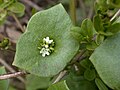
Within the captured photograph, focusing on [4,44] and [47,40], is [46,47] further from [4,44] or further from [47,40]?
[4,44]

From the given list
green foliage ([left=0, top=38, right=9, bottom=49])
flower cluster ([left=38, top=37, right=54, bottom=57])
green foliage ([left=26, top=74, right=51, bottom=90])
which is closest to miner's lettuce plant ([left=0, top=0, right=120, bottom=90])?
flower cluster ([left=38, top=37, right=54, bottom=57])

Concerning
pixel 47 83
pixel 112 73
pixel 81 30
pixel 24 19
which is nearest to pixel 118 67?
pixel 112 73

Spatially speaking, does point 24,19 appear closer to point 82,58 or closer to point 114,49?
point 82,58

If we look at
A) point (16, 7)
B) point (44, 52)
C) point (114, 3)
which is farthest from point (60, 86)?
point (16, 7)

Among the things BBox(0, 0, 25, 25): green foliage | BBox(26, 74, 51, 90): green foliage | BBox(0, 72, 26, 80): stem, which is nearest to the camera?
BBox(0, 72, 26, 80): stem

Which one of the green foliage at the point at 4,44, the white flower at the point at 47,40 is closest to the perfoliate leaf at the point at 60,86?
the white flower at the point at 47,40

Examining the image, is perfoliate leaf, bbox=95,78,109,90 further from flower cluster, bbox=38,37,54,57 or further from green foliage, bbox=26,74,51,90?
green foliage, bbox=26,74,51,90

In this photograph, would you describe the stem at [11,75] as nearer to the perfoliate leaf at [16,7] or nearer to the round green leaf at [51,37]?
the round green leaf at [51,37]
